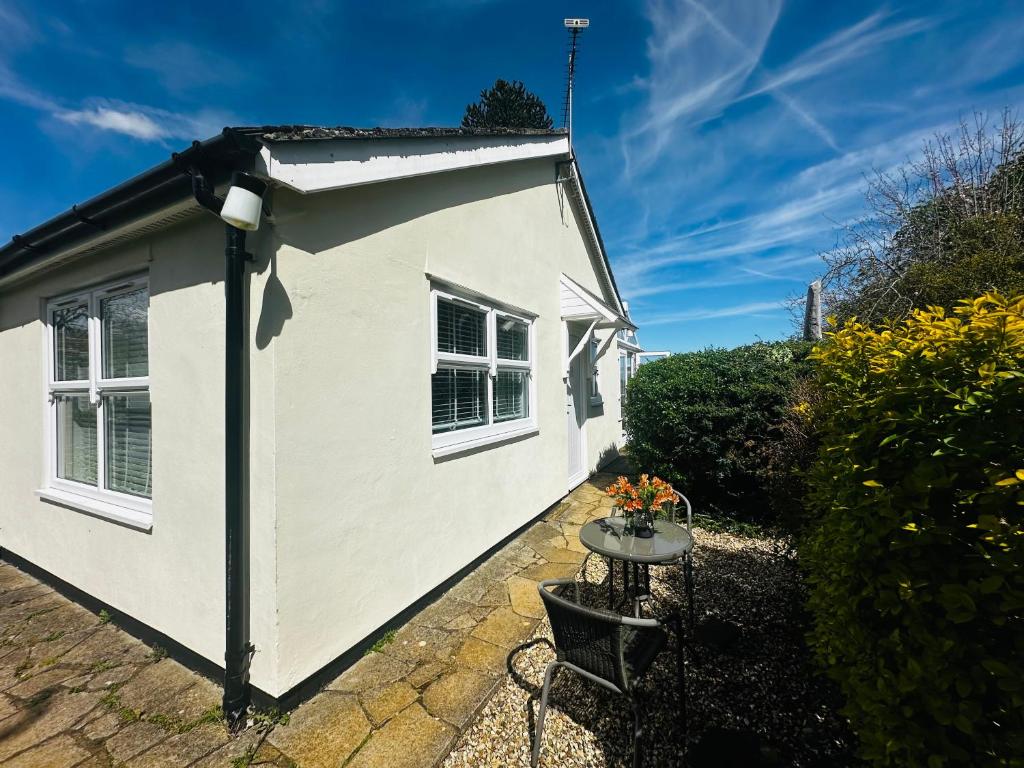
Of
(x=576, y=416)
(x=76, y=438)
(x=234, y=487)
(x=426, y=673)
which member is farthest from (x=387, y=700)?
(x=576, y=416)

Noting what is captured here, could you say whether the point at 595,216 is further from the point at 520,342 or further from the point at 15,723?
the point at 15,723

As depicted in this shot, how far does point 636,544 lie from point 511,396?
9.86 ft

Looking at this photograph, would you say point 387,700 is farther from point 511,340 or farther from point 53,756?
point 511,340

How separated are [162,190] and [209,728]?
3571 mm

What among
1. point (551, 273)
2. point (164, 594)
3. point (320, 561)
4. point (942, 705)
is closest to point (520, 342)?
point (551, 273)

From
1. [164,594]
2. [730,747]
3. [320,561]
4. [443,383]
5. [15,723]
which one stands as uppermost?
[443,383]

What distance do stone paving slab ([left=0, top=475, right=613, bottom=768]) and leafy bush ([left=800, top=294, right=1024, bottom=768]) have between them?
230cm

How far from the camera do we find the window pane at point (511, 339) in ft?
17.7

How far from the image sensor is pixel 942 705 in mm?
1380

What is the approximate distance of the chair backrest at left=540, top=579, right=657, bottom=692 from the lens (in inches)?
79.4

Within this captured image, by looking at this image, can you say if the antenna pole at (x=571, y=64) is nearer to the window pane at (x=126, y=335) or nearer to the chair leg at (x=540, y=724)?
the window pane at (x=126, y=335)

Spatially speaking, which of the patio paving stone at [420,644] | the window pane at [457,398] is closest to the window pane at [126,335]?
the window pane at [457,398]

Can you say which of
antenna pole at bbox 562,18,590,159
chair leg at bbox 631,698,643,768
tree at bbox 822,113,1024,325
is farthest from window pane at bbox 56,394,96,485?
tree at bbox 822,113,1024,325

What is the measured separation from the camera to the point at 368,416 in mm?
3146
